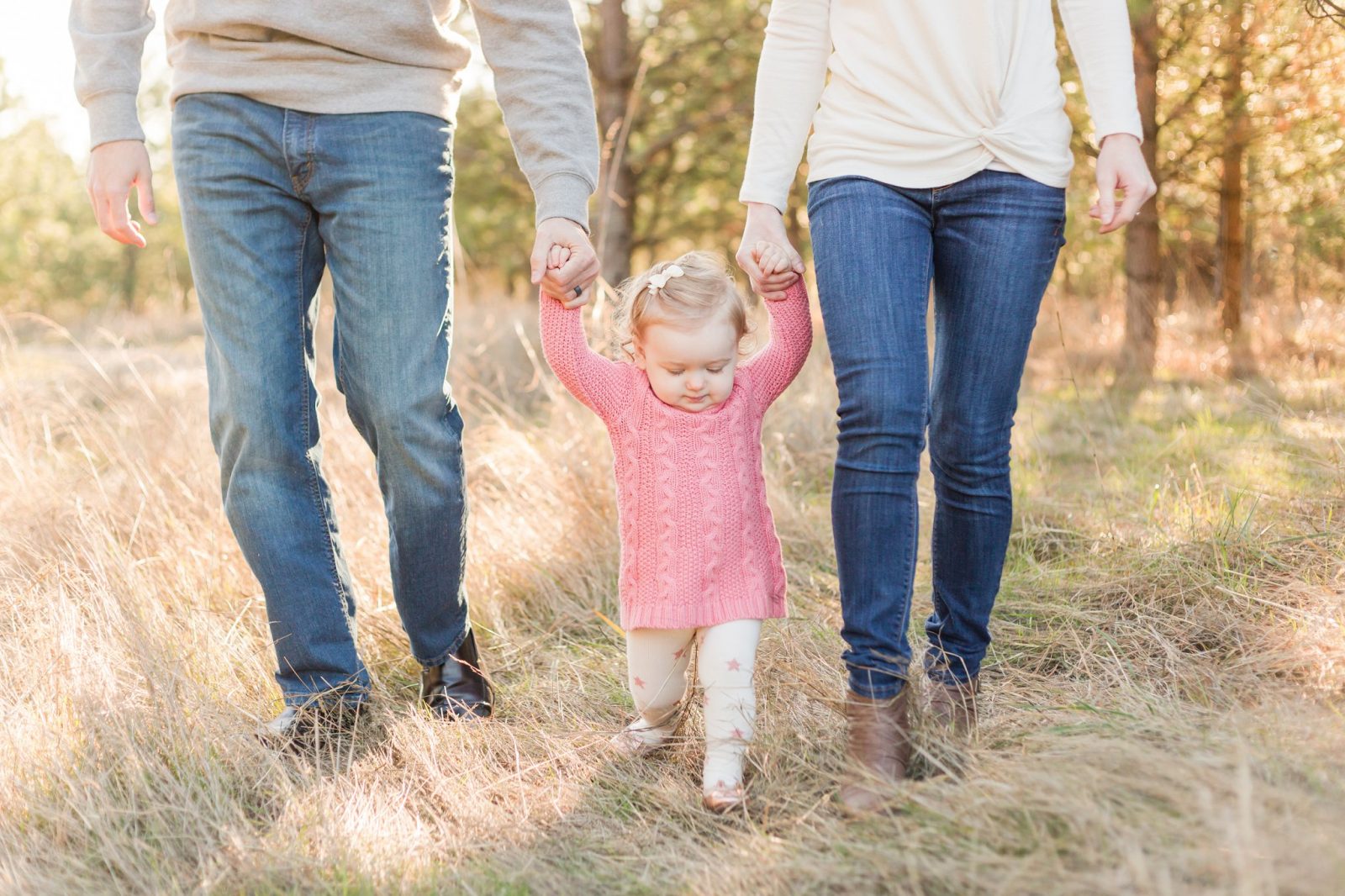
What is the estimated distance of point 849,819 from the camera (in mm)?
1609

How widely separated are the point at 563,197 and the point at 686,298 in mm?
385

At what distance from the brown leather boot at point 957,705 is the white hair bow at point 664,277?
84 cm

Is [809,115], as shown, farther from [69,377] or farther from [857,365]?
[69,377]

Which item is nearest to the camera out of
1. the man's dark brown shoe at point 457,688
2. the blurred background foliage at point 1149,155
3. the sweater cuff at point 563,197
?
the sweater cuff at point 563,197

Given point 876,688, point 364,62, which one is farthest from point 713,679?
point 364,62

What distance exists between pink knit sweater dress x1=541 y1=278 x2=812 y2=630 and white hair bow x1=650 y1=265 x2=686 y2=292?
16 cm

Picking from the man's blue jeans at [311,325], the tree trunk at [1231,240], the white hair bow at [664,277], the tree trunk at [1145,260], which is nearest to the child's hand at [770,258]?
the white hair bow at [664,277]

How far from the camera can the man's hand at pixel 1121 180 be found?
5.98ft

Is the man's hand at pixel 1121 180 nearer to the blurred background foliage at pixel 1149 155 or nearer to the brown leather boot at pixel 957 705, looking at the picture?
the brown leather boot at pixel 957 705

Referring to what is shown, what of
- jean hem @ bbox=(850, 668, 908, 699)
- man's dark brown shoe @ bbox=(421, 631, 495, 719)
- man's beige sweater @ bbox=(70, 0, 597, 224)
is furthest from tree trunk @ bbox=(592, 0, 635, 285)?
jean hem @ bbox=(850, 668, 908, 699)

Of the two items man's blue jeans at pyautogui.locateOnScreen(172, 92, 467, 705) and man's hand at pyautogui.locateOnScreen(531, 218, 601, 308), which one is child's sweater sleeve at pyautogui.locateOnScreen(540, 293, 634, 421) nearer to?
man's hand at pyautogui.locateOnScreen(531, 218, 601, 308)

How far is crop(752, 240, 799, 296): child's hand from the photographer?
74.8 inches

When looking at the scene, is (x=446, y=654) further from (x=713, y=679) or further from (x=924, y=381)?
(x=924, y=381)

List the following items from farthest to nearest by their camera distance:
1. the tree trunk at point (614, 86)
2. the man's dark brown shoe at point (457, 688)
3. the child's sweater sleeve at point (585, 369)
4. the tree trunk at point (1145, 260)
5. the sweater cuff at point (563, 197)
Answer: the tree trunk at point (614, 86), the tree trunk at point (1145, 260), the man's dark brown shoe at point (457, 688), the sweater cuff at point (563, 197), the child's sweater sleeve at point (585, 369)
